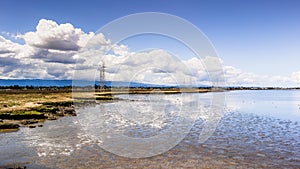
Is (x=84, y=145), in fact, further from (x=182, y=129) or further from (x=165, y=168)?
(x=182, y=129)

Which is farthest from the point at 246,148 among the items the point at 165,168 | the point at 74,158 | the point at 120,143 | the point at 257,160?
the point at 74,158

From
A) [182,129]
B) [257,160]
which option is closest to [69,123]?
[182,129]

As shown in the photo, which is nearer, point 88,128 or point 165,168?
point 165,168

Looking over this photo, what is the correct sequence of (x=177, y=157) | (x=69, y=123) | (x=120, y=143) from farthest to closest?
(x=69, y=123) → (x=120, y=143) → (x=177, y=157)


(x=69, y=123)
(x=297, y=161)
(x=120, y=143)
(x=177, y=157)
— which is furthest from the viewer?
(x=69, y=123)

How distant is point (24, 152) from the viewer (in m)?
18.6

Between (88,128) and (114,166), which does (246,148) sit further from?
(88,128)

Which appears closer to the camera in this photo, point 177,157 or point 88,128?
point 177,157

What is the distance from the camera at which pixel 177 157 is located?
17.8 metres

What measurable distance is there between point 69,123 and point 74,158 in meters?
16.3

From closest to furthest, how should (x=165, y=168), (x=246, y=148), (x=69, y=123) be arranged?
(x=165, y=168) → (x=246, y=148) → (x=69, y=123)

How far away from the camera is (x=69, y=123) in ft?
108

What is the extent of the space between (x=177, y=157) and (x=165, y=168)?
2.46 metres

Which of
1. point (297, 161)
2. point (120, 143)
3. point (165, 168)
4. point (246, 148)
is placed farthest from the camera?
point (120, 143)
